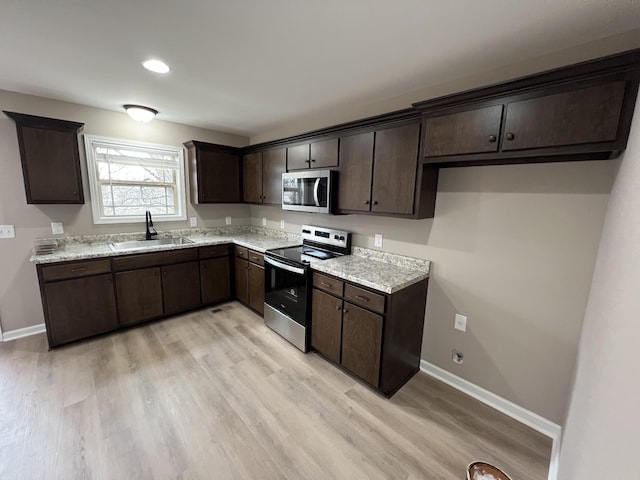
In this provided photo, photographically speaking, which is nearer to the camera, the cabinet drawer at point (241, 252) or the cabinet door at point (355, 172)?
the cabinet door at point (355, 172)

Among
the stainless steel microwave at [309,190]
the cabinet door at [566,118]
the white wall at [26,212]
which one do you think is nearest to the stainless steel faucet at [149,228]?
the white wall at [26,212]

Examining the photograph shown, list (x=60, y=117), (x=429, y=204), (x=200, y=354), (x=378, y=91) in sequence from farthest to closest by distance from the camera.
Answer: (x=60, y=117)
(x=200, y=354)
(x=378, y=91)
(x=429, y=204)

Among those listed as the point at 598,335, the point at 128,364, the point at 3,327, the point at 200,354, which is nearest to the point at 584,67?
the point at 598,335

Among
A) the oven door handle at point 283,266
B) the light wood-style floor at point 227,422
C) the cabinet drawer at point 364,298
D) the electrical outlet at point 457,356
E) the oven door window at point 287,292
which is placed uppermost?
the oven door handle at point 283,266

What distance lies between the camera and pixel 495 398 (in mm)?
2062

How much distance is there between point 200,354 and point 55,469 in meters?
1.16

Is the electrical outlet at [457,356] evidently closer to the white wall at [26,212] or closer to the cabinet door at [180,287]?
the cabinet door at [180,287]

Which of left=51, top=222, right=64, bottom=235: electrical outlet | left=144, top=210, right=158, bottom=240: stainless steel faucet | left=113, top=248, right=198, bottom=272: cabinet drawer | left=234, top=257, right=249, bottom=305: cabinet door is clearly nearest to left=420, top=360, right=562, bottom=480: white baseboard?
left=234, top=257, right=249, bottom=305: cabinet door

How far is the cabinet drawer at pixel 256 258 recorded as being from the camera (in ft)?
10.5

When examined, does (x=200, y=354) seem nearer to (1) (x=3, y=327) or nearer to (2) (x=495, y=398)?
(1) (x=3, y=327)

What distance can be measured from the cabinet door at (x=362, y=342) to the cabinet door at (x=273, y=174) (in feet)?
5.92

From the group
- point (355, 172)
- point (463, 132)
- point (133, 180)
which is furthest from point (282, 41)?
point (133, 180)

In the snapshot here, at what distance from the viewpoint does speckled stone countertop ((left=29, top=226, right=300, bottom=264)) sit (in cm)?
264

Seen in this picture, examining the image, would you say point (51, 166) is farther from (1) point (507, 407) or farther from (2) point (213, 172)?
(1) point (507, 407)
